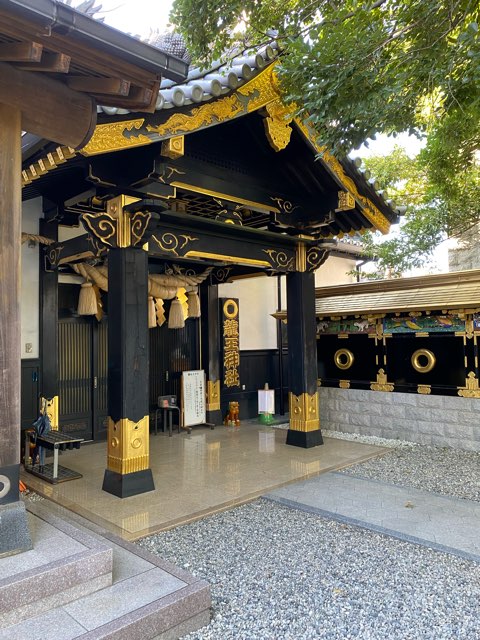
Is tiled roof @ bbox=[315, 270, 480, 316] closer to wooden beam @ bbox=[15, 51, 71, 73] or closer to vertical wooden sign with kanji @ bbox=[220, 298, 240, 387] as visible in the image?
vertical wooden sign with kanji @ bbox=[220, 298, 240, 387]

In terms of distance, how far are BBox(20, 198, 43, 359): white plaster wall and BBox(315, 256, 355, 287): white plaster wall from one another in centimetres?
809

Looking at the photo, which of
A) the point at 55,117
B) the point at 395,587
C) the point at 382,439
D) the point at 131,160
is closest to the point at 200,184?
the point at 131,160

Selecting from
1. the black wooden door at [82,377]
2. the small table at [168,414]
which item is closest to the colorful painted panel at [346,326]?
the small table at [168,414]

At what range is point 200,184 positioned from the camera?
5738mm

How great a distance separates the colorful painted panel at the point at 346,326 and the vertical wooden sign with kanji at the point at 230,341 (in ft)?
6.04

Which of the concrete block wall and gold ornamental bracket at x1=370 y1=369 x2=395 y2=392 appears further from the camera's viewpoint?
gold ornamental bracket at x1=370 y1=369 x2=395 y2=392

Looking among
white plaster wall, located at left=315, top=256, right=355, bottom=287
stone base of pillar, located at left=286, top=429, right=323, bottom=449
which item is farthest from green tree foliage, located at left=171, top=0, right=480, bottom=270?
white plaster wall, located at left=315, top=256, right=355, bottom=287

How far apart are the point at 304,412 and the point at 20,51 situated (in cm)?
629

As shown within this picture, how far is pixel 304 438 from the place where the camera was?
7.50 m

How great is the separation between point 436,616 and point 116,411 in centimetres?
368

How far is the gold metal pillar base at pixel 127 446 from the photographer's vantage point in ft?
17.1

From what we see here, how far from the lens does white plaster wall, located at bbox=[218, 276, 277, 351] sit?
10656mm

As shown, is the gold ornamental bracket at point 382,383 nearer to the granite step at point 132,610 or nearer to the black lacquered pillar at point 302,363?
the black lacquered pillar at point 302,363

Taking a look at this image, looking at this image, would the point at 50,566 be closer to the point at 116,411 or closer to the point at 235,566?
the point at 235,566
